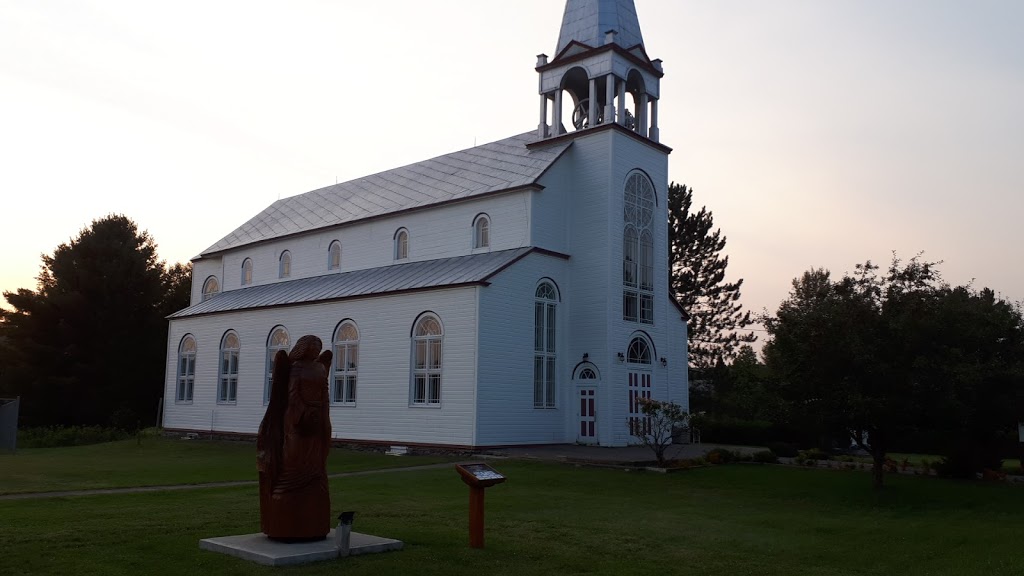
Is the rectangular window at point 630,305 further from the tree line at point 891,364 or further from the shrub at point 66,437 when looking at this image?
the shrub at point 66,437

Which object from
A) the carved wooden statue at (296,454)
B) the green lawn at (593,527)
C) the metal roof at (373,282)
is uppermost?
the metal roof at (373,282)

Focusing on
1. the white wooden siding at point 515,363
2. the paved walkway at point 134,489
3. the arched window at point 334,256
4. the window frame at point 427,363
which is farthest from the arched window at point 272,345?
the paved walkway at point 134,489

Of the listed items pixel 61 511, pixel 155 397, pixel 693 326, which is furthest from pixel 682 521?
pixel 155 397

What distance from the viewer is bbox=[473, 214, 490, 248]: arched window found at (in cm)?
3303

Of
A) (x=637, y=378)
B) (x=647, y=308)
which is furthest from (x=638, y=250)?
(x=637, y=378)

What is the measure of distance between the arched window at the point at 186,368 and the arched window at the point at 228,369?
8.39 feet

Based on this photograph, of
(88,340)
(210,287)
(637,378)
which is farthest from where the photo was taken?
(88,340)

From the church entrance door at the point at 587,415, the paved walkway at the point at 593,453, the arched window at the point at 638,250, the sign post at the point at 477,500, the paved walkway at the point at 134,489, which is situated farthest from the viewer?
the arched window at the point at 638,250

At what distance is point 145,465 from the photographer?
1023 inches

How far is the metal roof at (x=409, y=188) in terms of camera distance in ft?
110

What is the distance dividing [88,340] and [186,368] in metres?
11.8

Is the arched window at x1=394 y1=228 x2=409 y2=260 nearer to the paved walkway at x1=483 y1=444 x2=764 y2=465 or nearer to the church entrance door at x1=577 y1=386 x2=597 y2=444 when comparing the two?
the church entrance door at x1=577 y1=386 x2=597 y2=444

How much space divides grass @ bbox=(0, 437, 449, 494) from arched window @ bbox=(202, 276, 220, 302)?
41.8ft

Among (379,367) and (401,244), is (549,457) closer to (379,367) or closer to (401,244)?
(379,367)
